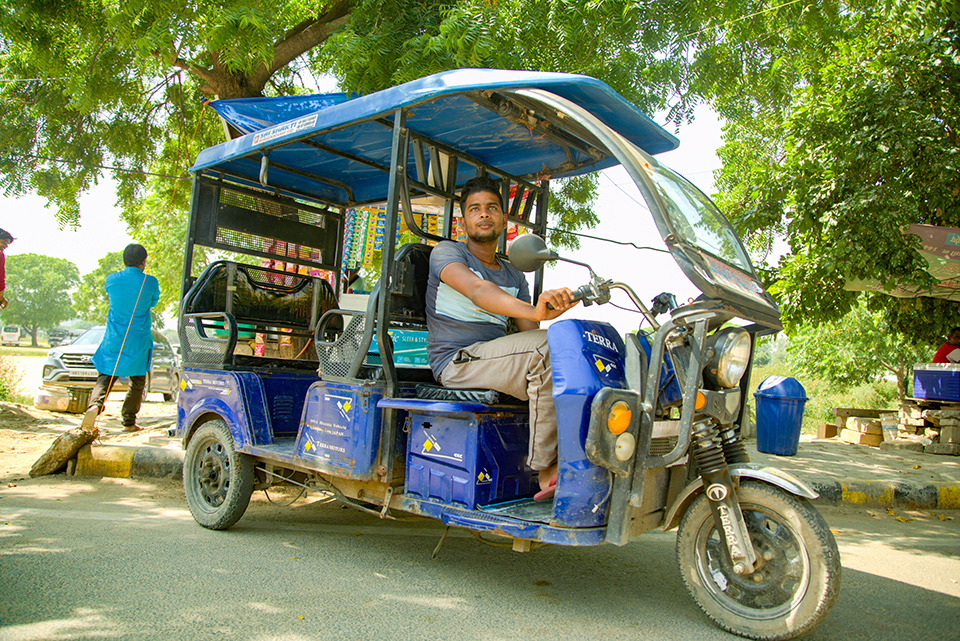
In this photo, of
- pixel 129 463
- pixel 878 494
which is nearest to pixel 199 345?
pixel 129 463

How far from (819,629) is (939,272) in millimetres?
6437

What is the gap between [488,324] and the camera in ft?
11.4

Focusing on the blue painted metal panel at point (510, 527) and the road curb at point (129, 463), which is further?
the road curb at point (129, 463)

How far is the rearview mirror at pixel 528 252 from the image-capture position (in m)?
2.65

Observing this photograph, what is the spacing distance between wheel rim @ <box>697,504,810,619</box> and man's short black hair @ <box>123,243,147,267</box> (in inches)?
229

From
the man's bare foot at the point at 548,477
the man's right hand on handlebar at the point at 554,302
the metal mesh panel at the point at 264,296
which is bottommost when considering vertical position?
the man's bare foot at the point at 548,477

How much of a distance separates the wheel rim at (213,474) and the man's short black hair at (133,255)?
283 cm

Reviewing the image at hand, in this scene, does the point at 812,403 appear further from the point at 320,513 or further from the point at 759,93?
the point at 320,513

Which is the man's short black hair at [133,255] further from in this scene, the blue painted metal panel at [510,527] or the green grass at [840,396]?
the green grass at [840,396]

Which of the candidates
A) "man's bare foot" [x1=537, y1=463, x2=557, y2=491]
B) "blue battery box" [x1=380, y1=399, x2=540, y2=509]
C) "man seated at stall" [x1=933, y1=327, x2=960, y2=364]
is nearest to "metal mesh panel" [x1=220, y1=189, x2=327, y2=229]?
"blue battery box" [x1=380, y1=399, x2=540, y2=509]

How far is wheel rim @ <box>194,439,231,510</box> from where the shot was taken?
418cm

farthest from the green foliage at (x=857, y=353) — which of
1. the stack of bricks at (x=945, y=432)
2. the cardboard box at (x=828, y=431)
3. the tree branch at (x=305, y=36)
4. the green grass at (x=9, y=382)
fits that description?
the green grass at (x=9, y=382)

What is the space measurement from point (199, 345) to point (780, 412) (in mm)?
5735

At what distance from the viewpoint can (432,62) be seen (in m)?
5.58
